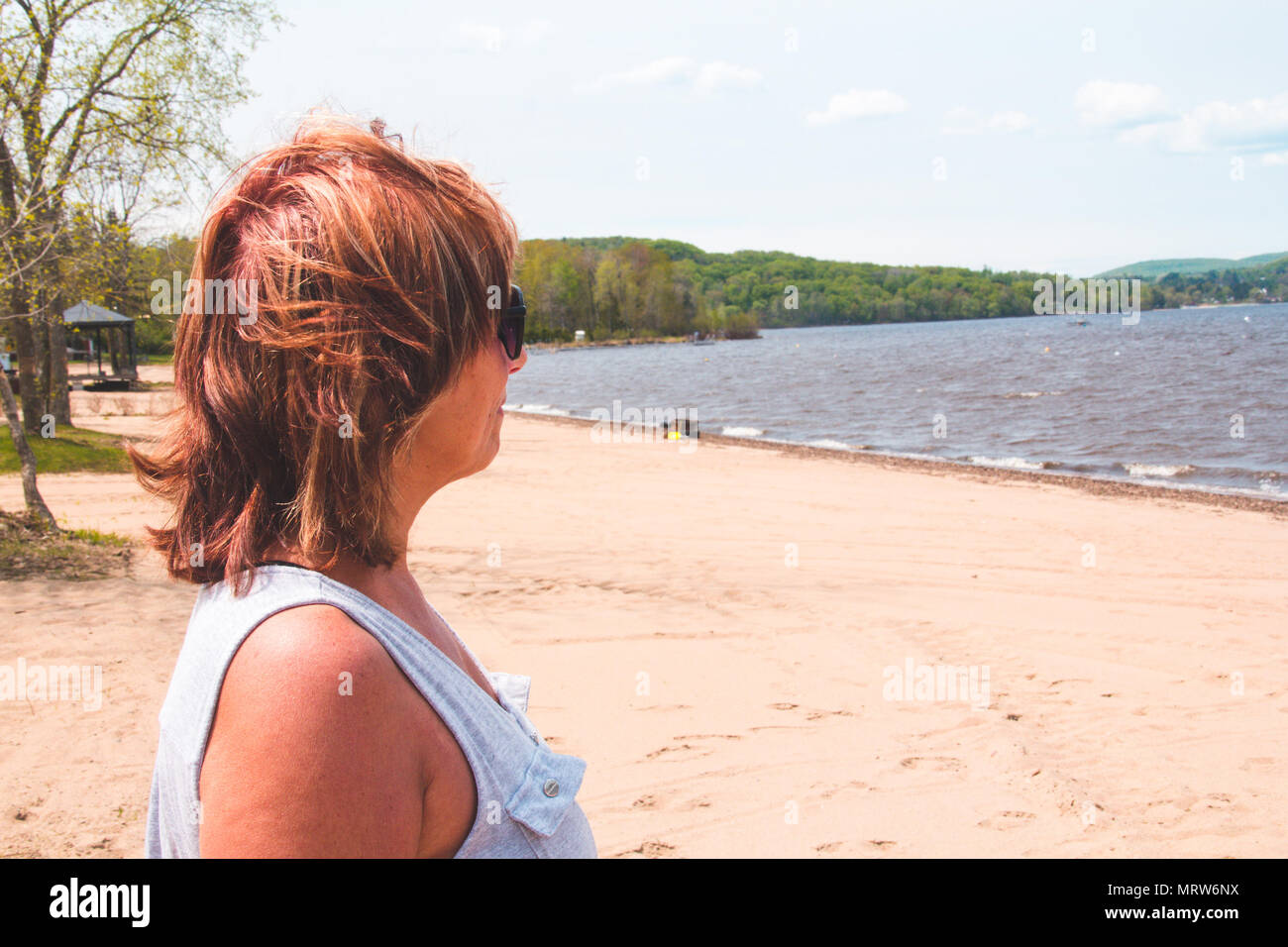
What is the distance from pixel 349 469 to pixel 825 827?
4556 millimetres

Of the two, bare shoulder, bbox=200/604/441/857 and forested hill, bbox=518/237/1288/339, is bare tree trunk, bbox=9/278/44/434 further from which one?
forested hill, bbox=518/237/1288/339

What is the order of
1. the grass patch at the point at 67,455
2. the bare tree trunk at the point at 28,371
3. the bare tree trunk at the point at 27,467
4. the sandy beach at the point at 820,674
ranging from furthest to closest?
the bare tree trunk at the point at 28,371
the grass patch at the point at 67,455
the bare tree trunk at the point at 27,467
the sandy beach at the point at 820,674

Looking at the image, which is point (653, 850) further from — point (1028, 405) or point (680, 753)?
point (1028, 405)

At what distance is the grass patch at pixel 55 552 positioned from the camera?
28.1 ft

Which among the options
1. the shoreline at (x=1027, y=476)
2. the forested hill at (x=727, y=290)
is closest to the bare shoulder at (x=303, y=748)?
the shoreline at (x=1027, y=476)

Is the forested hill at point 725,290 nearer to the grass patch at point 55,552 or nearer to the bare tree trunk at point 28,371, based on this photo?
the bare tree trunk at point 28,371

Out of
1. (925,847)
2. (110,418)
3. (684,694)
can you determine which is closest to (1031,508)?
(684,694)

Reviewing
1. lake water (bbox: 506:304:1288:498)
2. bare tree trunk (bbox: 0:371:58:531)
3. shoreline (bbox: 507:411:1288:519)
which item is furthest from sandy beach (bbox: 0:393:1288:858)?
lake water (bbox: 506:304:1288:498)

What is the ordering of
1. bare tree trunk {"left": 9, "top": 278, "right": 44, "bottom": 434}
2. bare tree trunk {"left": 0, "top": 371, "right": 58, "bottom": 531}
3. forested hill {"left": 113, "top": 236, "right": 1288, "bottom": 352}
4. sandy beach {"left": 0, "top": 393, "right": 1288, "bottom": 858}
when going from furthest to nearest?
forested hill {"left": 113, "top": 236, "right": 1288, "bottom": 352} → bare tree trunk {"left": 9, "top": 278, "right": 44, "bottom": 434} → bare tree trunk {"left": 0, "top": 371, "right": 58, "bottom": 531} → sandy beach {"left": 0, "top": 393, "right": 1288, "bottom": 858}

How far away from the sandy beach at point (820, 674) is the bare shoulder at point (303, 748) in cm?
408

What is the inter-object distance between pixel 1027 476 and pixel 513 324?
21460 mm

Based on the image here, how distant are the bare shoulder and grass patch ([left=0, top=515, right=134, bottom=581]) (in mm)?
8958

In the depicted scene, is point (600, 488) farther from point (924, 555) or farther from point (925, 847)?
point (925, 847)

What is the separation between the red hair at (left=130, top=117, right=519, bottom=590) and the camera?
1.11m
